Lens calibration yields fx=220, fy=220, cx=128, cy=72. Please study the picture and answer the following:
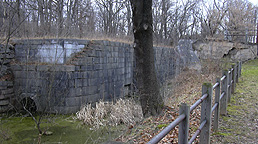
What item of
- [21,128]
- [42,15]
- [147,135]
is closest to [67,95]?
[21,128]

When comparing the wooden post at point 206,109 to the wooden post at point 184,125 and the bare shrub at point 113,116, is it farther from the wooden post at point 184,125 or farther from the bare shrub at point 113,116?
the bare shrub at point 113,116

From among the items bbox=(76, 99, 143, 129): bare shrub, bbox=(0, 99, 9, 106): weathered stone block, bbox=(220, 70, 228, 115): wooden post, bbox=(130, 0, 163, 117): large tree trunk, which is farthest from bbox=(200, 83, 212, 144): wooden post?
bbox=(0, 99, 9, 106): weathered stone block

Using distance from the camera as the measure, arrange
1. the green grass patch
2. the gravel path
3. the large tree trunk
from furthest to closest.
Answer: the green grass patch → the large tree trunk → the gravel path

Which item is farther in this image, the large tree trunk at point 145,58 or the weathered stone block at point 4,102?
the weathered stone block at point 4,102

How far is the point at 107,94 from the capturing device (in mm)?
10773

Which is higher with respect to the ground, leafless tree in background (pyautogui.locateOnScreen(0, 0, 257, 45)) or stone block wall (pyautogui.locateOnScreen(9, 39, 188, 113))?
leafless tree in background (pyautogui.locateOnScreen(0, 0, 257, 45))

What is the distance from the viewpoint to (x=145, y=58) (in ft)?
20.9

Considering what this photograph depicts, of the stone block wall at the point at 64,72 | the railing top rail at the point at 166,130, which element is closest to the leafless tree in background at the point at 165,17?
the stone block wall at the point at 64,72

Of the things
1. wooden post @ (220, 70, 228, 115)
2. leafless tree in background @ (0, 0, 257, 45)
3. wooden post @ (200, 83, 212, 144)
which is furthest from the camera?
leafless tree in background @ (0, 0, 257, 45)

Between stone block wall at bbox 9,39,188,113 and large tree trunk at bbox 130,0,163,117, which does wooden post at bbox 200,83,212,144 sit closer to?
large tree trunk at bbox 130,0,163,117

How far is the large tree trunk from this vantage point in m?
6.11

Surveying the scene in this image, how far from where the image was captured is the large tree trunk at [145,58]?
6109mm

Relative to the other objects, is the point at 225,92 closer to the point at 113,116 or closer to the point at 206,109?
the point at 206,109

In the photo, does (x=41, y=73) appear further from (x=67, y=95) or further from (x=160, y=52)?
(x=160, y=52)
